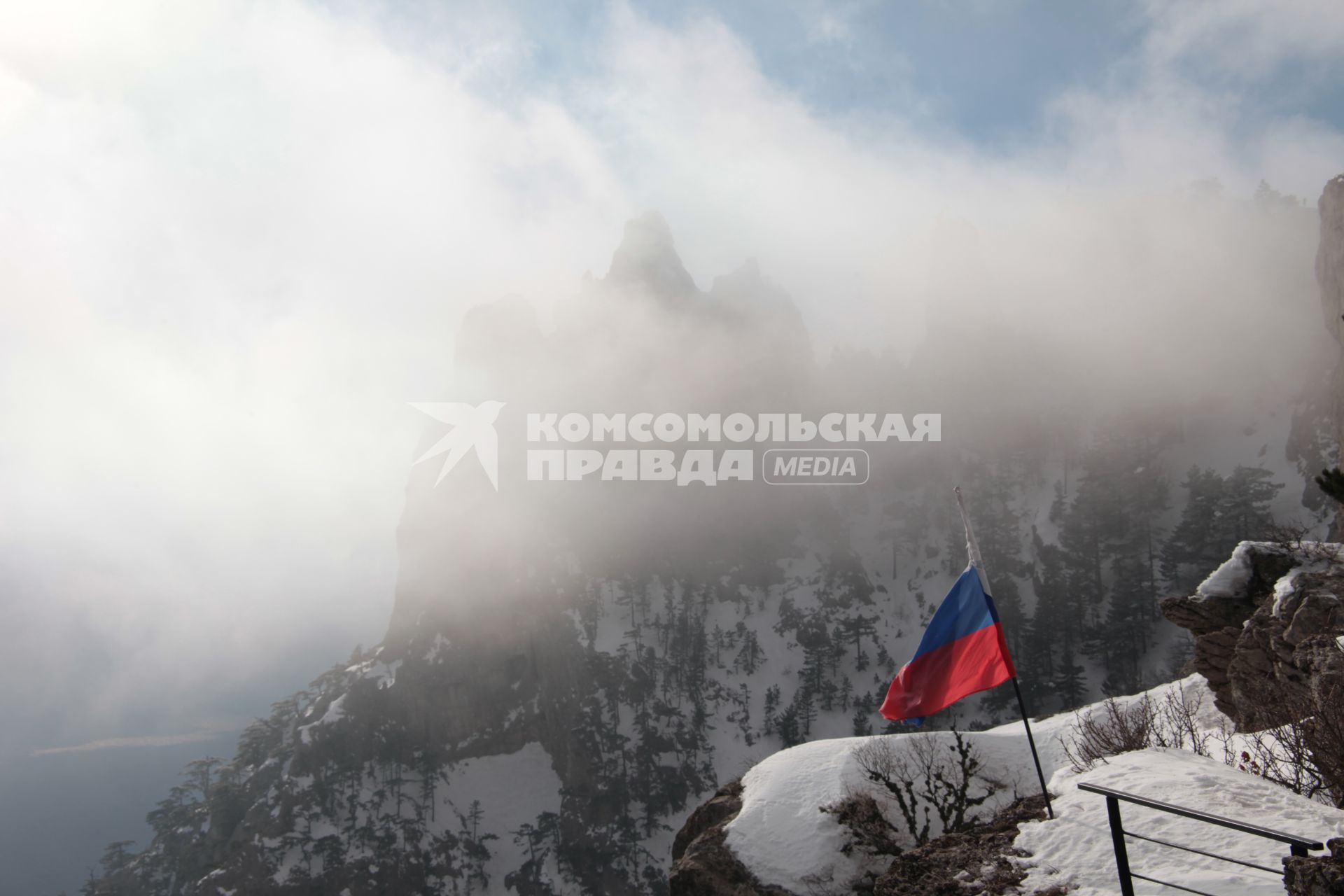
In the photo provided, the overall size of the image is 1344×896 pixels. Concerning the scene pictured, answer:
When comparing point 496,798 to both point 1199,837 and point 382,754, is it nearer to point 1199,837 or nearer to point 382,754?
point 382,754

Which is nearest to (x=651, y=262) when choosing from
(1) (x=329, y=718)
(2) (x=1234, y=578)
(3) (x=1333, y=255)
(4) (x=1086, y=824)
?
(1) (x=329, y=718)

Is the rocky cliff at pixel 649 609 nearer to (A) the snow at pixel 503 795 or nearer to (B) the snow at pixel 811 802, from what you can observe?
(A) the snow at pixel 503 795

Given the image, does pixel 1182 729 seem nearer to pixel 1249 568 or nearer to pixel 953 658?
pixel 1249 568

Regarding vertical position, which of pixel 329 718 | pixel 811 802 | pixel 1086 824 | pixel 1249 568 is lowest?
pixel 329 718

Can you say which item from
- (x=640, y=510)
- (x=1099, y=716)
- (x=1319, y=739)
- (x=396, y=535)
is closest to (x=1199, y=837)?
(x=1319, y=739)

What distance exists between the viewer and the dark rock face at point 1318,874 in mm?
6645

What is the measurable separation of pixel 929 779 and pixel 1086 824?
11.7 m

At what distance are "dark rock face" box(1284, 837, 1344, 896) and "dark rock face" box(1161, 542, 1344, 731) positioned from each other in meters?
10.1

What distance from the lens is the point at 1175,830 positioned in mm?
11219

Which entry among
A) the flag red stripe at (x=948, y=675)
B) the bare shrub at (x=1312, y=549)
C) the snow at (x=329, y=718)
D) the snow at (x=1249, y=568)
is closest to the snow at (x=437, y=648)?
the snow at (x=329, y=718)

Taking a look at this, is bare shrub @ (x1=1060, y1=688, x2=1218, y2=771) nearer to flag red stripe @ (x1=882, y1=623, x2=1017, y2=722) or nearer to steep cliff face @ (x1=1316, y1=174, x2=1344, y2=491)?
flag red stripe @ (x1=882, y1=623, x2=1017, y2=722)

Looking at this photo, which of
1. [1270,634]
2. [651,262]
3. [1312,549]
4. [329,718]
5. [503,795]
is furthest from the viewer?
[651,262]

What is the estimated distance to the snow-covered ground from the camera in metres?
10.3

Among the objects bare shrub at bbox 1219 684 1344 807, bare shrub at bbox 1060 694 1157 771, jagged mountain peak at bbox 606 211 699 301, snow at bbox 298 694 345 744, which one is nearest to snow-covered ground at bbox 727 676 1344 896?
bare shrub at bbox 1219 684 1344 807
